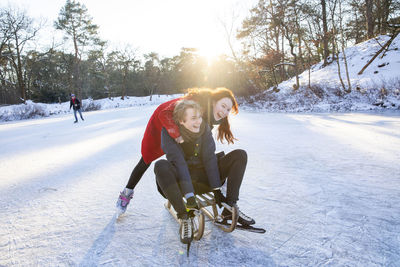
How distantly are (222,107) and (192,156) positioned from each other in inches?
15.5

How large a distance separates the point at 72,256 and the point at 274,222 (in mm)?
1288

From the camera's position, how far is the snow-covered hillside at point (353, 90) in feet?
26.8

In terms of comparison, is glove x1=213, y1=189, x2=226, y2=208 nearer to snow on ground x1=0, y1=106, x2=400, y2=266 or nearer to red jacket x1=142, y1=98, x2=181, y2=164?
snow on ground x1=0, y1=106, x2=400, y2=266

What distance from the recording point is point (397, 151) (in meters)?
3.01

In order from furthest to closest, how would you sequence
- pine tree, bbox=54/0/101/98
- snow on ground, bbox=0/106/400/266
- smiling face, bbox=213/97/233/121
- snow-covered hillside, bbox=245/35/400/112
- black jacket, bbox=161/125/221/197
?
pine tree, bbox=54/0/101/98 < snow-covered hillside, bbox=245/35/400/112 < smiling face, bbox=213/97/233/121 < black jacket, bbox=161/125/221/197 < snow on ground, bbox=0/106/400/266

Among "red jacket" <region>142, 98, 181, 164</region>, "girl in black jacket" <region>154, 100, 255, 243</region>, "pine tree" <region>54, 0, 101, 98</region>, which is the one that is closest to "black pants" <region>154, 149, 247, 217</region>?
"girl in black jacket" <region>154, 100, 255, 243</region>

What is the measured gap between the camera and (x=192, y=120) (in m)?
1.48

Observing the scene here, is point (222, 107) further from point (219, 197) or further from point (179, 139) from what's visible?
point (219, 197)

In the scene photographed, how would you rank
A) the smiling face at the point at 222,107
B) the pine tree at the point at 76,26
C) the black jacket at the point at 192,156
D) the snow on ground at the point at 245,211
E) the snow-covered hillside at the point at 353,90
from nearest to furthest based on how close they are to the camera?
1. the snow on ground at the point at 245,211
2. the black jacket at the point at 192,156
3. the smiling face at the point at 222,107
4. the snow-covered hillside at the point at 353,90
5. the pine tree at the point at 76,26

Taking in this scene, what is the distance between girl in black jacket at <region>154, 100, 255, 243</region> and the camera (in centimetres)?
138

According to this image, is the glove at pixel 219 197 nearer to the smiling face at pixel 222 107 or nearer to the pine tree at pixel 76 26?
the smiling face at pixel 222 107

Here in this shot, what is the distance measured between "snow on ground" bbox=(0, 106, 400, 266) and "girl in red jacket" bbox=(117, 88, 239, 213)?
347 mm

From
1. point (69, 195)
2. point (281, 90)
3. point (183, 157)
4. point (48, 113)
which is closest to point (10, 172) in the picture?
point (69, 195)

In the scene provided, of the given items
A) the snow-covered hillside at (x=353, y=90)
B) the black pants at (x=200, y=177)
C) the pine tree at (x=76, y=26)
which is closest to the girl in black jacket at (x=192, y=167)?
the black pants at (x=200, y=177)
